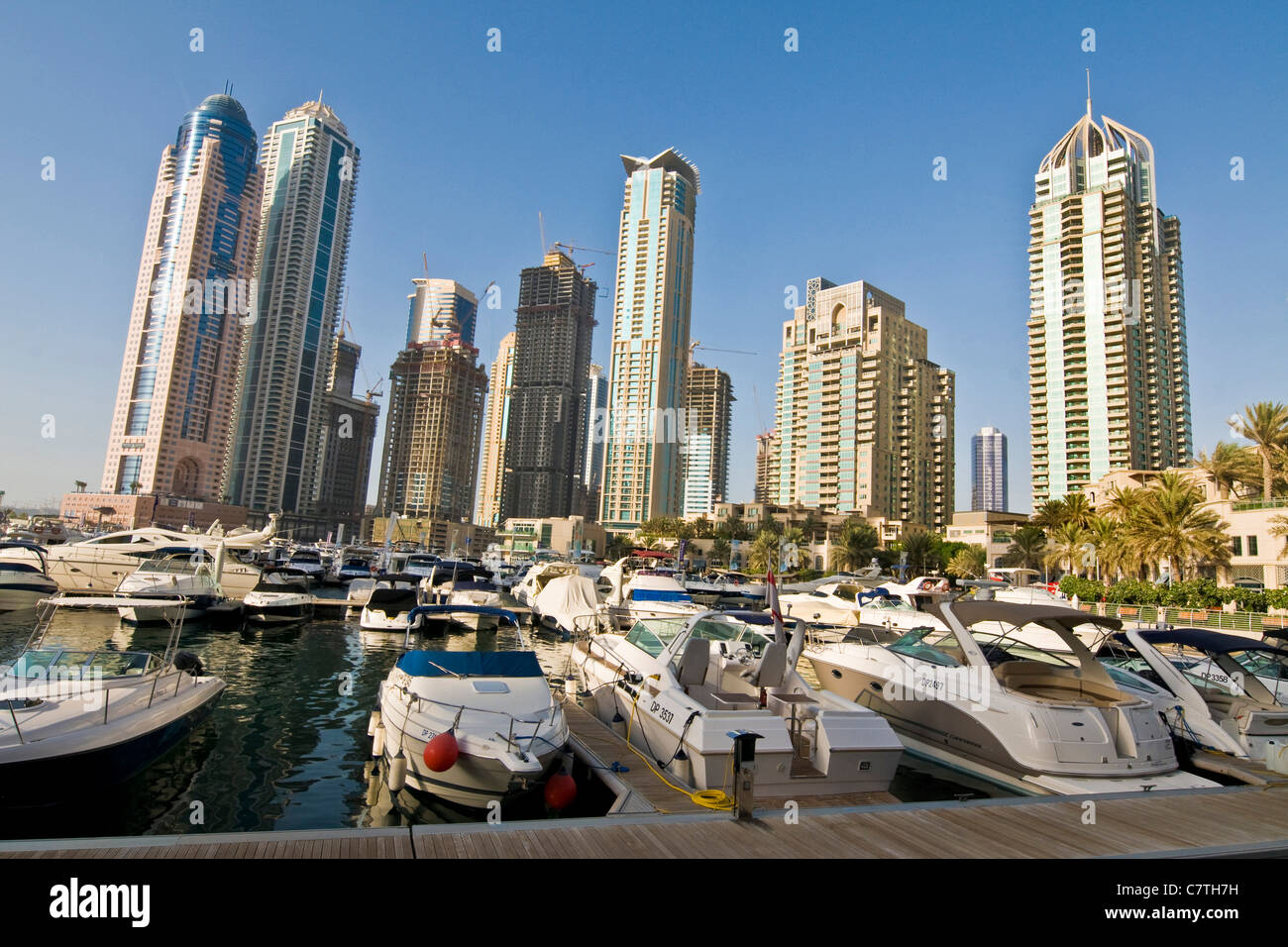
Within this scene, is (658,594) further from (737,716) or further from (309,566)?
(309,566)

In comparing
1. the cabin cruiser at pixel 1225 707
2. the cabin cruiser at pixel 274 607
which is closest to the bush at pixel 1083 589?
the cabin cruiser at pixel 1225 707

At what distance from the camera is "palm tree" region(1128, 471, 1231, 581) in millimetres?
39344

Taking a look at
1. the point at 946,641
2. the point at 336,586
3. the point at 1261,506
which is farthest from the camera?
the point at 336,586

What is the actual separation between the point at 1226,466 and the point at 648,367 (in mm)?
124647

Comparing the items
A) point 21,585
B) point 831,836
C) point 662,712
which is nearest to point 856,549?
point 21,585

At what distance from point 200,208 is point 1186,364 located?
212m

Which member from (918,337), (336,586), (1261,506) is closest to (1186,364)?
(918,337)

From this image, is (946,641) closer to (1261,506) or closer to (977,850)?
(977,850)

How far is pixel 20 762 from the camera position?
9.27 metres

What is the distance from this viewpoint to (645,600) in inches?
1356

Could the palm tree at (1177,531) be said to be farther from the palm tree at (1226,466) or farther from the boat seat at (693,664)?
the boat seat at (693,664)

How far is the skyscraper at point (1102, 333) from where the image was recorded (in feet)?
353

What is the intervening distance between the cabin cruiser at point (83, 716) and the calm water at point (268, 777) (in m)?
0.46

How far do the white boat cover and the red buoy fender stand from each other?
23101 mm
